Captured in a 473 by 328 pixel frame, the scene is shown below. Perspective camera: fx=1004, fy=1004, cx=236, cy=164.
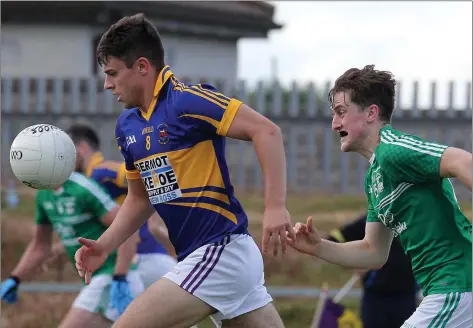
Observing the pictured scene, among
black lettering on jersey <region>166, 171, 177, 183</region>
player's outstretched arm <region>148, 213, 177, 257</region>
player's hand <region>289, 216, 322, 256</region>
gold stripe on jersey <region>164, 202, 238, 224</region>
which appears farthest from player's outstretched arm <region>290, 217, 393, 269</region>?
player's outstretched arm <region>148, 213, 177, 257</region>

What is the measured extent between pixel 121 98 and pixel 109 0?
16.2 meters

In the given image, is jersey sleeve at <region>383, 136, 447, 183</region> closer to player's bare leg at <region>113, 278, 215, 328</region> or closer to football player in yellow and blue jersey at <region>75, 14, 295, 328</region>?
football player in yellow and blue jersey at <region>75, 14, 295, 328</region>

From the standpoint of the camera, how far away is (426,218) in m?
4.96

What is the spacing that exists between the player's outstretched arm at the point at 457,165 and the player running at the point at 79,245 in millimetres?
3263

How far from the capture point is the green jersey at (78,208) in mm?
7406

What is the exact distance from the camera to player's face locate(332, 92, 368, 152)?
522 cm

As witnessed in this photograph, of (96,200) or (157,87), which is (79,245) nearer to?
(96,200)

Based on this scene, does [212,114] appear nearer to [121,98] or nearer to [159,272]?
[121,98]

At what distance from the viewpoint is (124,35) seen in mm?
5367

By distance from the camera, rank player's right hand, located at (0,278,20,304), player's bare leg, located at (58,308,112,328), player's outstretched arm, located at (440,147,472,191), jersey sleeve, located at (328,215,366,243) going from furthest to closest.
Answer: jersey sleeve, located at (328,215,366,243)
player's right hand, located at (0,278,20,304)
player's bare leg, located at (58,308,112,328)
player's outstretched arm, located at (440,147,472,191)

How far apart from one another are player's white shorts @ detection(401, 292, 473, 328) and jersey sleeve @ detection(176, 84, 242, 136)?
134cm

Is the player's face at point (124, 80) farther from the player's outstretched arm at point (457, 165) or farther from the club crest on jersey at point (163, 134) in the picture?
the player's outstretched arm at point (457, 165)

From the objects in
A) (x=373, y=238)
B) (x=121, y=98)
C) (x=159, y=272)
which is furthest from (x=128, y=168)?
(x=159, y=272)

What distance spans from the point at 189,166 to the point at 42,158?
99 centimetres
